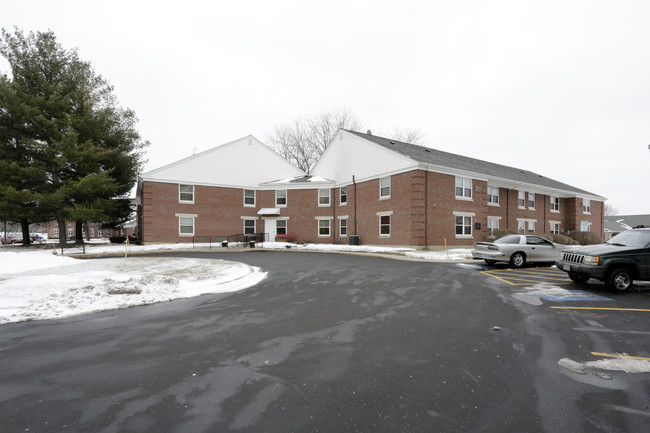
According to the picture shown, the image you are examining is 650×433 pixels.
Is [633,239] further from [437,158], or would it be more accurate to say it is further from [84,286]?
[437,158]

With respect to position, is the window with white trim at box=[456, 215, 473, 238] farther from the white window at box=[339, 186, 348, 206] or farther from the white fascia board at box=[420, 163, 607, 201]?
the white window at box=[339, 186, 348, 206]

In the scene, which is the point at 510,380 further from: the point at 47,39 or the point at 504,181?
the point at 47,39

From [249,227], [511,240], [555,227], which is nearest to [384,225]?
[511,240]

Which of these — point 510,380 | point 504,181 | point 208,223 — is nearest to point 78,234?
point 208,223

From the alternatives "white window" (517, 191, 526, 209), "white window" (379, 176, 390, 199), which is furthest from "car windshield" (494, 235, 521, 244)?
"white window" (517, 191, 526, 209)

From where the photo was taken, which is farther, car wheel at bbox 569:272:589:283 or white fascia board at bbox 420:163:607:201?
white fascia board at bbox 420:163:607:201

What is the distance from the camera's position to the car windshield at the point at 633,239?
907cm

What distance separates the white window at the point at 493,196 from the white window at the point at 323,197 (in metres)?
14.9

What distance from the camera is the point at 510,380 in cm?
359

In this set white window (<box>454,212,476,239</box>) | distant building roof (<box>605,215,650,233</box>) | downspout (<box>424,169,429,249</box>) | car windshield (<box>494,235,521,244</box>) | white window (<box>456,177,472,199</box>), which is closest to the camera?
car windshield (<box>494,235,521,244</box>)

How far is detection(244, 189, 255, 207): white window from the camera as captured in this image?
30859 mm

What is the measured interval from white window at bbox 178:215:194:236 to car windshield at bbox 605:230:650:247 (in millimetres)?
28538

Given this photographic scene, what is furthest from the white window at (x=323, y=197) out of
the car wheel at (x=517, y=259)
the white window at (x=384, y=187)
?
the car wheel at (x=517, y=259)

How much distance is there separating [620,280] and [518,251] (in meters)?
5.34
